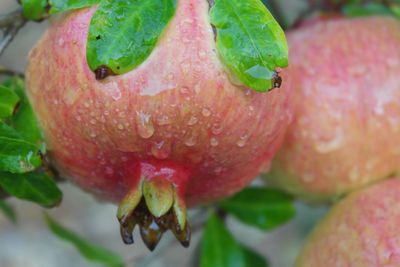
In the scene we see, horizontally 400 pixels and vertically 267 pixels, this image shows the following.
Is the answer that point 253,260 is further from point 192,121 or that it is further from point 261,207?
point 192,121

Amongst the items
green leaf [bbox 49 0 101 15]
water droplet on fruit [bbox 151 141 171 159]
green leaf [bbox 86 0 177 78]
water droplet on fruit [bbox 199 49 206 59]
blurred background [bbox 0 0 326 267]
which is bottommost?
blurred background [bbox 0 0 326 267]

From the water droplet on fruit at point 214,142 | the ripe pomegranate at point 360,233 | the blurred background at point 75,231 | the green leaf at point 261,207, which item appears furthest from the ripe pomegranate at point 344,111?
the blurred background at point 75,231

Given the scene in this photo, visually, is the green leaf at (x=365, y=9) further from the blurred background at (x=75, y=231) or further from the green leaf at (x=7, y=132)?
the blurred background at (x=75, y=231)

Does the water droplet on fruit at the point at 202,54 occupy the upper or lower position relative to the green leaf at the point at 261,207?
upper

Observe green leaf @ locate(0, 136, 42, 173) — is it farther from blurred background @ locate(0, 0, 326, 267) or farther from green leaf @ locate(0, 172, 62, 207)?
blurred background @ locate(0, 0, 326, 267)

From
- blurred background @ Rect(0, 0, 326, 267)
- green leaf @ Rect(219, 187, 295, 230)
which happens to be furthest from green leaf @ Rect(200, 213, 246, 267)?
blurred background @ Rect(0, 0, 326, 267)

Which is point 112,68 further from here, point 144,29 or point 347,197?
point 347,197
